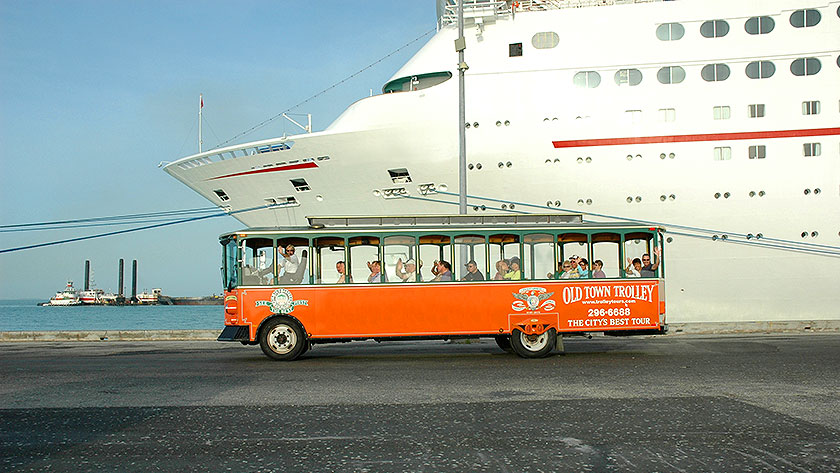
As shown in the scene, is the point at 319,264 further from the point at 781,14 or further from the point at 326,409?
the point at 781,14

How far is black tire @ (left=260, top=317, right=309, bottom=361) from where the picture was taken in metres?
13.9

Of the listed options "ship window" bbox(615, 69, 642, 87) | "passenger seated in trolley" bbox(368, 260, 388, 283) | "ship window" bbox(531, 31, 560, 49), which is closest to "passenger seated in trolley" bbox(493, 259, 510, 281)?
"passenger seated in trolley" bbox(368, 260, 388, 283)

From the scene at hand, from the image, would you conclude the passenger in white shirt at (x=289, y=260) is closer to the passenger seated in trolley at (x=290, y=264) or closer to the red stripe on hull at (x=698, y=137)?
the passenger seated in trolley at (x=290, y=264)

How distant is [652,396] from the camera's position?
8.65m

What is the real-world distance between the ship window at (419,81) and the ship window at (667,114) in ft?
21.8

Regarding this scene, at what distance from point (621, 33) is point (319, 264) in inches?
559

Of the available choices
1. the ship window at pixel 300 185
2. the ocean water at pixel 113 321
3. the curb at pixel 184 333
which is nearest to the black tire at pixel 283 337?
the curb at pixel 184 333

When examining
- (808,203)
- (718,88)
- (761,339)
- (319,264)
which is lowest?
(761,339)

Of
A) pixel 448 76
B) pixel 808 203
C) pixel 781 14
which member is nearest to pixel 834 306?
pixel 808 203

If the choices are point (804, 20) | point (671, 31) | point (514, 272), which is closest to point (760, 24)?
point (804, 20)

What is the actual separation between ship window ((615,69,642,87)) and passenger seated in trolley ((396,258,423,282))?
1211 cm

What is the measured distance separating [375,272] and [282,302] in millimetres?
1753

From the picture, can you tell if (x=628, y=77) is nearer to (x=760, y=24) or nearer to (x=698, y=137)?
(x=698, y=137)

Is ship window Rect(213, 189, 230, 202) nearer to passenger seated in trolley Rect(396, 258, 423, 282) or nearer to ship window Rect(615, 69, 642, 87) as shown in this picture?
ship window Rect(615, 69, 642, 87)
